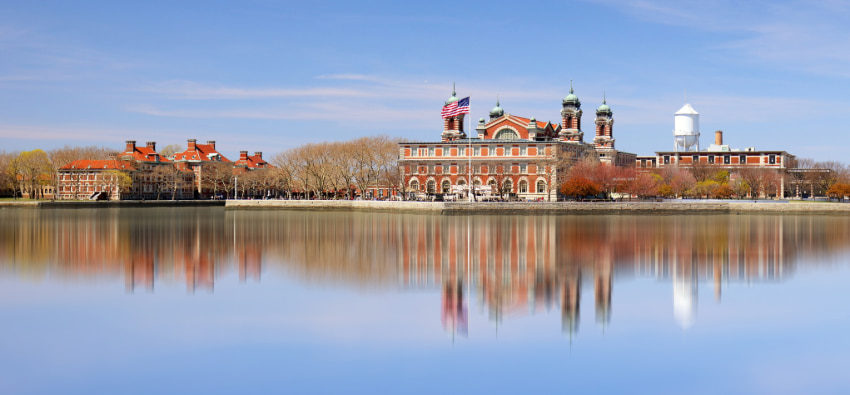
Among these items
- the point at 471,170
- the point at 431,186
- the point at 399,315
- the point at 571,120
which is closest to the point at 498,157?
the point at 471,170

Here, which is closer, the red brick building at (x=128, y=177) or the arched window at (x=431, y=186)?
the arched window at (x=431, y=186)

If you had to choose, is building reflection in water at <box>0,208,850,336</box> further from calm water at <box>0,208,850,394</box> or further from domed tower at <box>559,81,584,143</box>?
domed tower at <box>559,81,584,143</box>

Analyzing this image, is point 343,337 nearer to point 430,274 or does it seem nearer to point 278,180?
point 430,274

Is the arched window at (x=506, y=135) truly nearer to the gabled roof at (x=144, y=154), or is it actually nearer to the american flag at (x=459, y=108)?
the american flag at (x=459, y=108)

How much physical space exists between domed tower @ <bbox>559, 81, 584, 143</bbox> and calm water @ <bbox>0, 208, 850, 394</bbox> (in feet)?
280

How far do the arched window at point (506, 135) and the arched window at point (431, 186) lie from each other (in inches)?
464

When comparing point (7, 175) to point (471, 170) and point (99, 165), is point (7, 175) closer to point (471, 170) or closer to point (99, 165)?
point (99, 165)

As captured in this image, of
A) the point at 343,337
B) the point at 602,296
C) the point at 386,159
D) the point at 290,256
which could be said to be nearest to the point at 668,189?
the point at 386,159

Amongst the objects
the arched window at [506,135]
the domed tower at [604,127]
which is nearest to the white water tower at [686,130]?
the domed tower at [604,127]

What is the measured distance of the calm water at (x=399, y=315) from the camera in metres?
15.5

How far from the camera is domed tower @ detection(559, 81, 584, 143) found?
123938 millimetres

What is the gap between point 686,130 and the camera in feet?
488

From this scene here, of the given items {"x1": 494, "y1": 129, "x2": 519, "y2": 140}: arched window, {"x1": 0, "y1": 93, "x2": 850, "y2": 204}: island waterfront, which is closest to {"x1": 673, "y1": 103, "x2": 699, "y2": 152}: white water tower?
{"x1": 0, "y1": 93, "x2": 850, "y2": 204}: island waterfront

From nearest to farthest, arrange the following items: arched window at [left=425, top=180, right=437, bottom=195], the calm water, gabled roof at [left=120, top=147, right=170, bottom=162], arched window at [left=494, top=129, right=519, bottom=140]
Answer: the calm water → arched window at [left=425, top=180, right=437, bottom=195] → arched window at [left=494, top=129, right=519, bottom=140] → gabled roof at [left=120, top=147, right=170, bottom=162]
